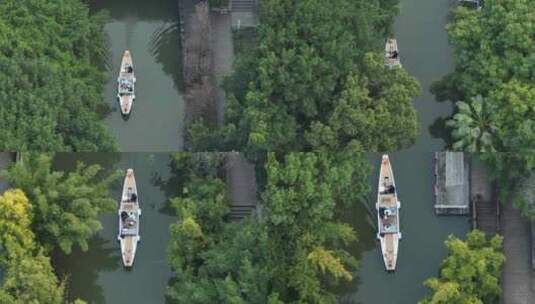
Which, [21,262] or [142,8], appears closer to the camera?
[21,262]

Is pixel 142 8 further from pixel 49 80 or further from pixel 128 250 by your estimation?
pixel 128 250

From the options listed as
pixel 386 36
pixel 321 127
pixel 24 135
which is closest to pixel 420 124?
pixel 386 36

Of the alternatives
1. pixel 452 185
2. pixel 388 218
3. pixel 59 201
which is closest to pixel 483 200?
pixel 452 185

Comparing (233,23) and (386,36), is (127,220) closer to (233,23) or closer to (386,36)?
(233,23)

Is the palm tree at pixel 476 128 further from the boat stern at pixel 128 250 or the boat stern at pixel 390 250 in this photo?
the boat stern at pixel 128 250

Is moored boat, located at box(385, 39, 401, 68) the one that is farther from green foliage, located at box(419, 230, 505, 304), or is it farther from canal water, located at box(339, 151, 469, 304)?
green foliage, located at box(419, 230, 505, 304)

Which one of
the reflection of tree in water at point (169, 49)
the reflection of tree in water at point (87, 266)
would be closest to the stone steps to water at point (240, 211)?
the reflection of tree in water at point (87, 266)
